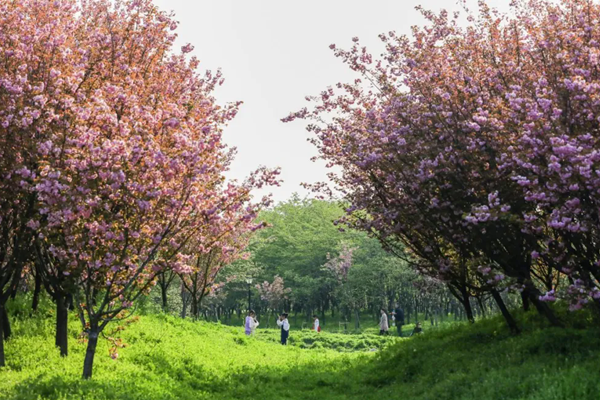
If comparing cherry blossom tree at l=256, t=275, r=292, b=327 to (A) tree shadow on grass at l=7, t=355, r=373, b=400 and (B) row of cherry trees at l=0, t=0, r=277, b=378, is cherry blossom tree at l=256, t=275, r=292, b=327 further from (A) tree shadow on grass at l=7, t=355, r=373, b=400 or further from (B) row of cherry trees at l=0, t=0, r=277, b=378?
(B) row of cherry trees at l=0, t=0, r=277, b=378

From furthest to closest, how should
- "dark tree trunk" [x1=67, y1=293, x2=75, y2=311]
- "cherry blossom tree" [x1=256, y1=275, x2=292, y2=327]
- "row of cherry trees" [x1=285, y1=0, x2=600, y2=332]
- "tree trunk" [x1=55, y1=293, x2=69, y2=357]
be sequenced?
"cherry blossom tree" [x1=256, y1=275, x2=292, y2=327] → "dark tree trunk" [x1=67, y1=293, x2=75, y2=311] → "tree trunk" [x1=55, y1=293, x2=69, y2=357] → "row of cherry trees" [x1=285, y1=0, x2=600, y2=332]

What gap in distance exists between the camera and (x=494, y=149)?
11.6m

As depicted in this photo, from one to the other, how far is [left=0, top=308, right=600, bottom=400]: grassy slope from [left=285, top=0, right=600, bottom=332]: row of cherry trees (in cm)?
124

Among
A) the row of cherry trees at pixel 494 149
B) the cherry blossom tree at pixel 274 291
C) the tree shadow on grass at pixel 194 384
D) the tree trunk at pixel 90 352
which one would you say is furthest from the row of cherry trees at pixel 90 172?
the cherry blossom tree at pixel 274 291

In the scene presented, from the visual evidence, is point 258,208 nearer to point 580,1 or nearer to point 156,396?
point 156,396

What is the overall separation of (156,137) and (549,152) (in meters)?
8.16

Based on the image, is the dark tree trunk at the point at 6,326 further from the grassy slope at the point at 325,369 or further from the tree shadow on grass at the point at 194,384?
the tree shadow on grass at the point at 194,384

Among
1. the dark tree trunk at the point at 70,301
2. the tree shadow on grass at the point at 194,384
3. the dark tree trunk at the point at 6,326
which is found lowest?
the tree shadow on grass at the point at 194,384

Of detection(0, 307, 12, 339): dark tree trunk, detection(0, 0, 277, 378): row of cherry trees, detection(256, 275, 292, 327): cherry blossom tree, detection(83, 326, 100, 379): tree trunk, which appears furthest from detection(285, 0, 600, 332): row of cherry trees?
detection(256, 275, 292, 327): cherry blossom tree

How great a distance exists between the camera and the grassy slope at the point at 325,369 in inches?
397

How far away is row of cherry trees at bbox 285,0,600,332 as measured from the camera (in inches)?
384

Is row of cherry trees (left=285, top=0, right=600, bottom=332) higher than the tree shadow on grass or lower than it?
higher

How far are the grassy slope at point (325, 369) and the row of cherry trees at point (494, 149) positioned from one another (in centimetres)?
124

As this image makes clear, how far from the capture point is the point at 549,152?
31.8 ft
